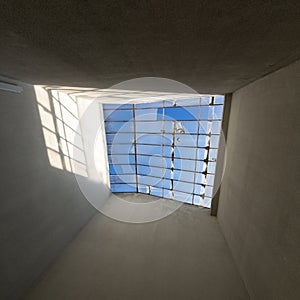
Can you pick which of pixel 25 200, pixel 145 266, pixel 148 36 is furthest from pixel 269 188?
pixel 25 200

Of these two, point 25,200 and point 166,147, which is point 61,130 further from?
point 166,147

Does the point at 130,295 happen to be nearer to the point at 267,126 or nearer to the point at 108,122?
the point at 267,126

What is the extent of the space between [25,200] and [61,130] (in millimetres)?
1391

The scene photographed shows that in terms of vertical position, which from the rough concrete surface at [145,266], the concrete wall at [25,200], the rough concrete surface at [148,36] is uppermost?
the rough concrete surface at [148,36]

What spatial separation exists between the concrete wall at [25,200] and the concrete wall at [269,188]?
303 cm

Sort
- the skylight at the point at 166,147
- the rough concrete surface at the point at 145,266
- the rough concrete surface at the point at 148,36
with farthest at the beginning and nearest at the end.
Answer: the skylight at the point at 166,147 → the rough concrete surface at the point at 145,266 → the rough concrete surface at the point at 148,36

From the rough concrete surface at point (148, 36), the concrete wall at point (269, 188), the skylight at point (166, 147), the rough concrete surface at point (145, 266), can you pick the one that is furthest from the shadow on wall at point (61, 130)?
the concrete wall at point (269, 188)

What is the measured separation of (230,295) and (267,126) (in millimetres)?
2348

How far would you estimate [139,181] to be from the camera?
5.75 m

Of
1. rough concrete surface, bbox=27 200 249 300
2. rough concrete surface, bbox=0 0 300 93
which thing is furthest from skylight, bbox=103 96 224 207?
rough concrete surface, bbox=0 0 300 93

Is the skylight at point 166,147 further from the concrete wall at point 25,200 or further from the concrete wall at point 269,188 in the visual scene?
the concrete wall at point 25,200

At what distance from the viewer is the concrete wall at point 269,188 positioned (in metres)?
1.29

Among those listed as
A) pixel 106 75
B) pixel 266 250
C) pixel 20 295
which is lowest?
pixel 20 295

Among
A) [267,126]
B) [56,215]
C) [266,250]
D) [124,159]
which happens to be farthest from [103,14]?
[124,159]
